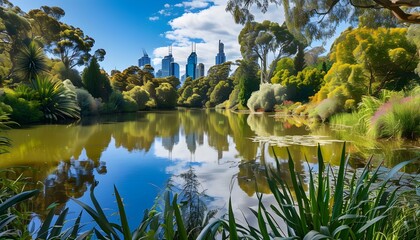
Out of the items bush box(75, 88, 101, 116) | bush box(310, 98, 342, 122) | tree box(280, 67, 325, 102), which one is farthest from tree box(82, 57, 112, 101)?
bush box(310, 98, 342, 122)

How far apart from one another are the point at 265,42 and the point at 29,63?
80.5 feet

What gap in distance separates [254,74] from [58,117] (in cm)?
2657

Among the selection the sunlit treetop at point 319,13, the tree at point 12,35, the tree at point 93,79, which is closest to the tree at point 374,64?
the sunlit treetop at point 319,13

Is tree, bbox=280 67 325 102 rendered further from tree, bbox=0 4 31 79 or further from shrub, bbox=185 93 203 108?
shrub, bbox=185 93 203 108

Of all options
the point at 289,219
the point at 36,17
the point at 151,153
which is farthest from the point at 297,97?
the point at 289,219

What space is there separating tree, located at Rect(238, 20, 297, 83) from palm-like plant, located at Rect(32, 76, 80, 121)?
23.0 metres

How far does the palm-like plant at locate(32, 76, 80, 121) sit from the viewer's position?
1463 cm

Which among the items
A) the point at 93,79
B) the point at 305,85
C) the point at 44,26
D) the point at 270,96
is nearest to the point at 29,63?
the point at 93,79

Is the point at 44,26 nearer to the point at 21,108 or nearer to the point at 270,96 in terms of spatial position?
the point at 21,108

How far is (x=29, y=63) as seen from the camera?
16.3 metres

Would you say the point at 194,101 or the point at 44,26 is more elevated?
the point at 44,26

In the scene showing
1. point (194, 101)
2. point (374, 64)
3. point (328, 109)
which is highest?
point (374, 64)

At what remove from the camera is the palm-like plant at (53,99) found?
14.6 meters

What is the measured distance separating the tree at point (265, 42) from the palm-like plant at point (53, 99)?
23.0 meters
